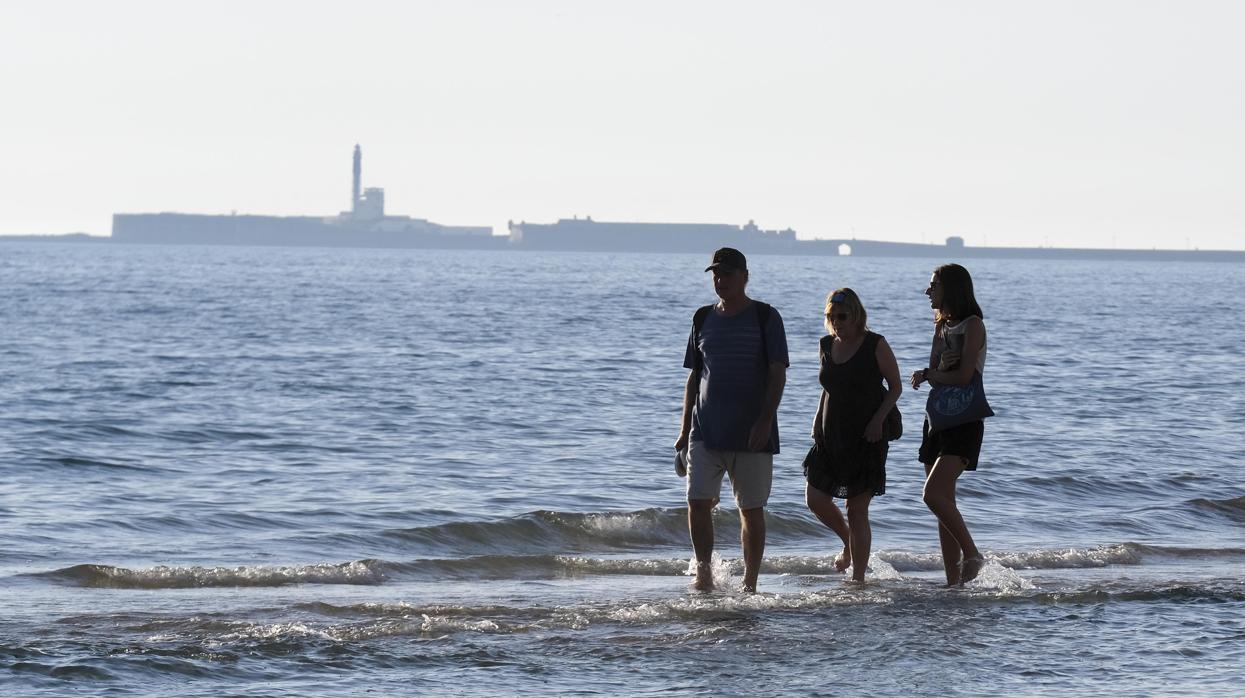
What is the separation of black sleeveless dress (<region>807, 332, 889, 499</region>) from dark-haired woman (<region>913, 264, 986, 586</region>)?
223mm

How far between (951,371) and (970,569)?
119 centimetres

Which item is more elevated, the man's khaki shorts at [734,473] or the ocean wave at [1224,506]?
the man's khaki shorts at [734,473]

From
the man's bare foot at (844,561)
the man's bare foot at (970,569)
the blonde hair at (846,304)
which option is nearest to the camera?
the blonde hair at (846,304)

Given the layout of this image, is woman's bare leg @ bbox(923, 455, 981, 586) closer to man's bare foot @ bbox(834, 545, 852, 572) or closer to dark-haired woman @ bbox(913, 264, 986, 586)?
dark-haired woman @ bbox(913, 264, 986, 586)

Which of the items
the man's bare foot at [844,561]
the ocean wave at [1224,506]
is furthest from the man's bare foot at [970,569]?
the ocean wave at [1224,506]

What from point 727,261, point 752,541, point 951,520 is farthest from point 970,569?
point 727,261

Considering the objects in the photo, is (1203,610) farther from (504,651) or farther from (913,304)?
(913,304)

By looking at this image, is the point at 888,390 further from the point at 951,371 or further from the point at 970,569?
the point at 970,569

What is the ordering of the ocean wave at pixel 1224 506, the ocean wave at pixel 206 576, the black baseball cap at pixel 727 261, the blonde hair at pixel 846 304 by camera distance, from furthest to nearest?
the ocean wave at pixel 1224 506
the ocean wave at pixel 206 576
the blonde hair at pixel 846 304
the black baseball cap at pixel 727 261

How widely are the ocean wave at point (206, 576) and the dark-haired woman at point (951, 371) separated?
3.03 meters

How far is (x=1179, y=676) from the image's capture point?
620cm

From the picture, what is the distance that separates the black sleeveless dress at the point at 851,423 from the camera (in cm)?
764

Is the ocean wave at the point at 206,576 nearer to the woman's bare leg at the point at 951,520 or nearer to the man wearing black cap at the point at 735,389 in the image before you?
the man wearing black cap at the point at 735,389

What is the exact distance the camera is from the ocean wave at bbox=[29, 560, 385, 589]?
855 cm
